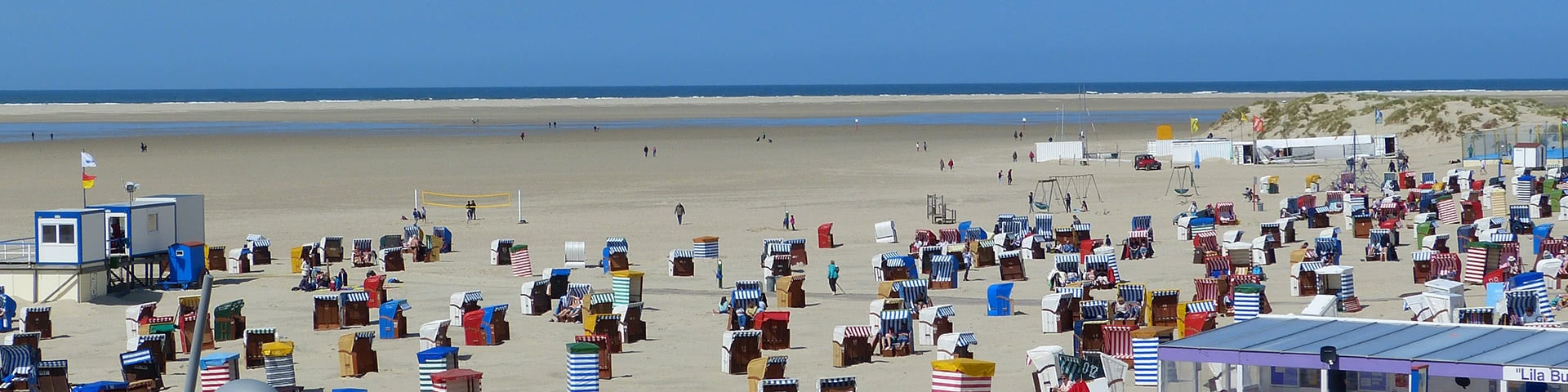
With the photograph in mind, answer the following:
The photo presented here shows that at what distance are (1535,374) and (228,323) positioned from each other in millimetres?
15314

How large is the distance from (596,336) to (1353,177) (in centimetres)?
3236

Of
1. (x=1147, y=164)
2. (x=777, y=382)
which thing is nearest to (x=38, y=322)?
(x=777, y=382)

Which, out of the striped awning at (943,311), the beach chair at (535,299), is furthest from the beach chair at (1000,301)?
the beach chair at (535,299)

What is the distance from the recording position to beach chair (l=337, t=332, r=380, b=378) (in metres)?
18.2

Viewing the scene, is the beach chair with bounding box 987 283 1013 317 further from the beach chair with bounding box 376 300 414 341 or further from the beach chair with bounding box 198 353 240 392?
the beach chair with bounding box 198 353 240 392

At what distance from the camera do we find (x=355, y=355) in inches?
721

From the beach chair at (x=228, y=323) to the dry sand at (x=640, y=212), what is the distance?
33 cm

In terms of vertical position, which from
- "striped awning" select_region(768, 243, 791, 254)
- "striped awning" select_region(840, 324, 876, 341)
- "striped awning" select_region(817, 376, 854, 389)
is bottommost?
"striped awning" select_region(817, 376, 854, 389)

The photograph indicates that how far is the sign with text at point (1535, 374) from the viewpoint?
12.4 m

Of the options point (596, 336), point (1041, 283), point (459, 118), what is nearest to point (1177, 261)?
point (1041, 283)

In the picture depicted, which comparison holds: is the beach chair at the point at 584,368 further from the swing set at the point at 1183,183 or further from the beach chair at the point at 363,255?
the swing set at the point at 1183,183

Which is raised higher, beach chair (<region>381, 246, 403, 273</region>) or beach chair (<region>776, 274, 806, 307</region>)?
beach chair (<region>381, 246, 403, 273</region>)

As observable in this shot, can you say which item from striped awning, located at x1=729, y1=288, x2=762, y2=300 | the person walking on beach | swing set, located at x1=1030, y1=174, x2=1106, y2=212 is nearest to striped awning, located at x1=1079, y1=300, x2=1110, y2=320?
striped awning, located at x1=729, y1=288, x2=762, y2=300

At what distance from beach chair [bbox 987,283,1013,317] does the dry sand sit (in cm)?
32
